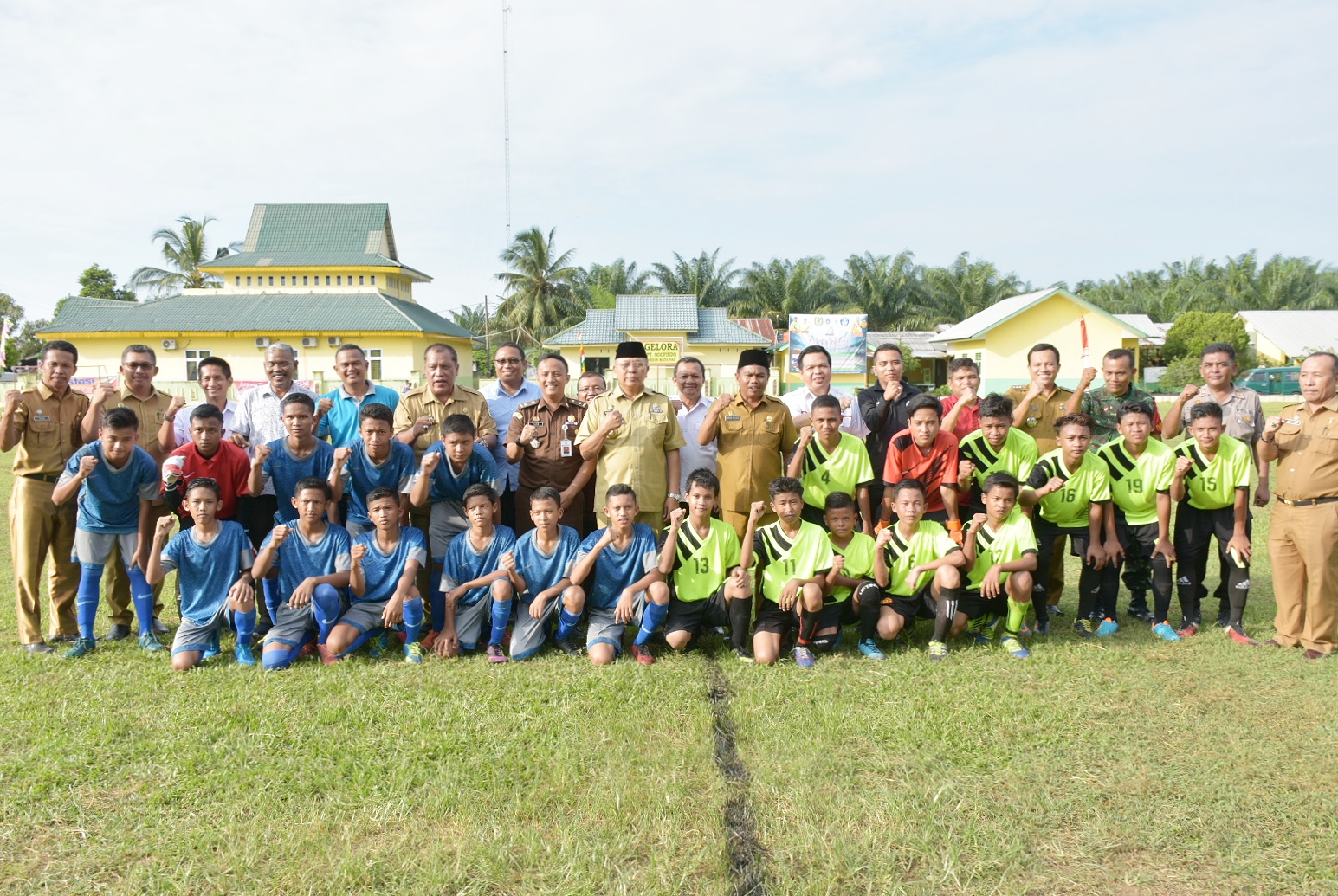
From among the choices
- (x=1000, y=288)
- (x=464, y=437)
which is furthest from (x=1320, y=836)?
(x=1000, y=288)

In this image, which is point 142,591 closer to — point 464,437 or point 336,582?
point 336,582

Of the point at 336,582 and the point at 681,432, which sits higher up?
the point at 681,432

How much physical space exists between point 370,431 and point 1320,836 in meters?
5.30

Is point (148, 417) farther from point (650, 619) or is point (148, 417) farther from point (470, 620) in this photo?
point (650, 619)

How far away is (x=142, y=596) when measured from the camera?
5.61 metres

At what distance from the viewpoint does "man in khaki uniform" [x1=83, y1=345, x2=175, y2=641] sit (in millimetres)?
5730

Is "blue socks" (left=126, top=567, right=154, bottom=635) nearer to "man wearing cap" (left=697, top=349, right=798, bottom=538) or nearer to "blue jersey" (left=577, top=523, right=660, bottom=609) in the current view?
"blue jersey" (left=577, top=523, right=660, bottom=609)

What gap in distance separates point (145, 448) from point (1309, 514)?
25.8 ft

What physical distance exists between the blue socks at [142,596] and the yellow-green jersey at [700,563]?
350 cm

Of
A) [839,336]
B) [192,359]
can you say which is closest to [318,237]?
[192,359]

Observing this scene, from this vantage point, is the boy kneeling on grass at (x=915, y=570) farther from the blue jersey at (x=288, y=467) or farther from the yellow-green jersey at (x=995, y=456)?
the blue jersey at (x=288, y=467)

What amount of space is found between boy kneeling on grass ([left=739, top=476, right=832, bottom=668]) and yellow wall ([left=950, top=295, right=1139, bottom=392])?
2772 cm

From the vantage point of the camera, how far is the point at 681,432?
604 centimetres

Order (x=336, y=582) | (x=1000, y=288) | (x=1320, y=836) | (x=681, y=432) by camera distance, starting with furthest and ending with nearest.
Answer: (x=1000, y=288), (x=681, y=432), (x=336, y=582), (x=1320, y=836)
